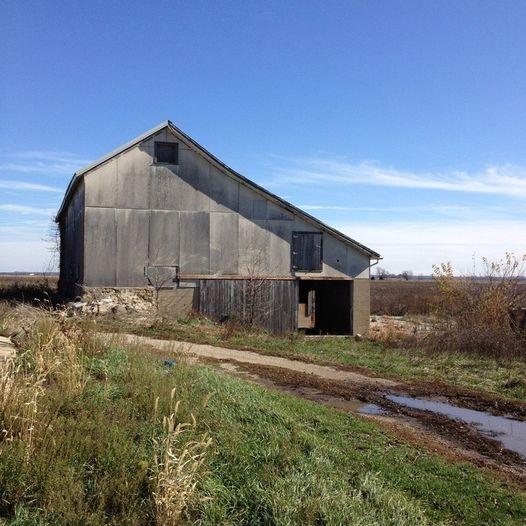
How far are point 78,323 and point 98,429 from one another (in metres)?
4.50

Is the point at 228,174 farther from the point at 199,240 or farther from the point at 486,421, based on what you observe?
the point at 486,421

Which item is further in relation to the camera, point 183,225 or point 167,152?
point 183,225

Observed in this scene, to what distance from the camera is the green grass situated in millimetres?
13859

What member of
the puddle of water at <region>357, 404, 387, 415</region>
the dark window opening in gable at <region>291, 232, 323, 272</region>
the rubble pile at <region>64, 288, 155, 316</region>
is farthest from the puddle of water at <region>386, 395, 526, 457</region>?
the dark window opening in gable at <region>291, 232, 323, 272</region>

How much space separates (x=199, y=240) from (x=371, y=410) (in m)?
13.9

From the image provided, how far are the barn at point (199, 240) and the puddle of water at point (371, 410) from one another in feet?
42.1

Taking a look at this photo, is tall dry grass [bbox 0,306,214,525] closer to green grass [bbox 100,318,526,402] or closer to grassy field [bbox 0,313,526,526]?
grassy field [bbox 0,313,526,526]

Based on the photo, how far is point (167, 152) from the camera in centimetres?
2264

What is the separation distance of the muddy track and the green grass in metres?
0.96

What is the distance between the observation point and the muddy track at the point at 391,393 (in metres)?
8.13

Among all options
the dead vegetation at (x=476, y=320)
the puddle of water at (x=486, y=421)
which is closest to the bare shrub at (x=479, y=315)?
the dead vegetation at (x=476, y=320)

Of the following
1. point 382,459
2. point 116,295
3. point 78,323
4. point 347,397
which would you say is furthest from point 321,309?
point 382,459

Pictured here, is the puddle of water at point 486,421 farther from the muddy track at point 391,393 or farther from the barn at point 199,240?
the barn at point 199,240

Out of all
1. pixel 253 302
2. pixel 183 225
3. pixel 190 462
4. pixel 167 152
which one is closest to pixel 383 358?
pixel 253 302
